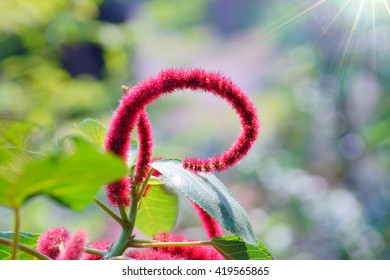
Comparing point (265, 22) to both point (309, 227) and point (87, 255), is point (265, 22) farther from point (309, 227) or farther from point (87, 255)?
point (87, 255)

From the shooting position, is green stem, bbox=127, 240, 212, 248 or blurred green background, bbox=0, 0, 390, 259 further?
blurred green background, bbox=0, 0, 390, 259

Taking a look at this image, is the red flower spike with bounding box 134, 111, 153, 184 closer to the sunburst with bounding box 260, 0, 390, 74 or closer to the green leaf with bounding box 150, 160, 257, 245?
the green leaf with bounding box 150, 160, 257, 245

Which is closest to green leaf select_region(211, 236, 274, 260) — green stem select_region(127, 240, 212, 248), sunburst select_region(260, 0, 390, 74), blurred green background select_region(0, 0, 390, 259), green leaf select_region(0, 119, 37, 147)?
green stem select_region(127, 240, 212, 248)

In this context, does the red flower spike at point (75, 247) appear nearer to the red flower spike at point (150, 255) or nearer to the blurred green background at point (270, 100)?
the red flower spike at point (150, 255)

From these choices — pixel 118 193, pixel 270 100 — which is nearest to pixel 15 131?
pixel 118 193

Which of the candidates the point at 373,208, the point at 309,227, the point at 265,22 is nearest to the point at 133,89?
the point at 373,208

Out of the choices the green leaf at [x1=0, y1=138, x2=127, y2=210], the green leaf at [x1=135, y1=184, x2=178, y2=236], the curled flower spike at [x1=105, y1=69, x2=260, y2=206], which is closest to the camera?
the green leaf at [x1=0, y1=138, x2=127, y2=210]

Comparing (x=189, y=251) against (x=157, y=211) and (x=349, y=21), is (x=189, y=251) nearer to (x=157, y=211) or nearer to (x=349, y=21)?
(x=157, y=211)
